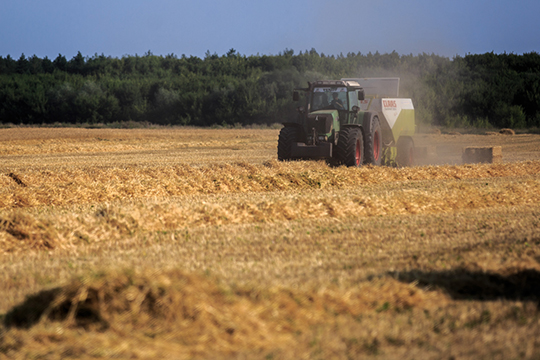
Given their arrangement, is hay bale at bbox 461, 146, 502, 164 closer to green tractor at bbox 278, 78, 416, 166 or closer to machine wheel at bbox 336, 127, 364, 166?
green tractor at bbox 278, 78, 416, 166

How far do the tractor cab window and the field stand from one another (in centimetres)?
327

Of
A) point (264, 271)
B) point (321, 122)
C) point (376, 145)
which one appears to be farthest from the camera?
point (376, 145)

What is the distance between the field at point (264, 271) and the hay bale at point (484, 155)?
7.66 meters

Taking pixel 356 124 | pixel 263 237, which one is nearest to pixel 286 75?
pixel 356 124

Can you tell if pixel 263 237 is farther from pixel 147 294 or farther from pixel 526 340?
pixel 526 340

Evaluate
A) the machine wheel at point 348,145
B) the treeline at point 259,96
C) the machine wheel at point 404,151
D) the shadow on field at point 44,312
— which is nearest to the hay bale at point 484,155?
the machine wheel at point 404,151

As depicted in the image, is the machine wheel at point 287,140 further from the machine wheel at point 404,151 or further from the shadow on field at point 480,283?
the shadow on field at point 480,283

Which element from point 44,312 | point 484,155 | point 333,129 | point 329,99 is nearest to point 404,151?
point 484,155

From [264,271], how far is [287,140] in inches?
400

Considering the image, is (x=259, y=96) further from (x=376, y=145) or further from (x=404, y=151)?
(x=376, y=145)

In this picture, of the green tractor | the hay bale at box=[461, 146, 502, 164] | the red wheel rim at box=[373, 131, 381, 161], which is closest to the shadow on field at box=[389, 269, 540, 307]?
the green tractor

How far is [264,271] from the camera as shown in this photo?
611cm

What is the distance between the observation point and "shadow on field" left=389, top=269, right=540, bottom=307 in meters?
5.33

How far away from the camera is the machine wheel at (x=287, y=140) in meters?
16.0
